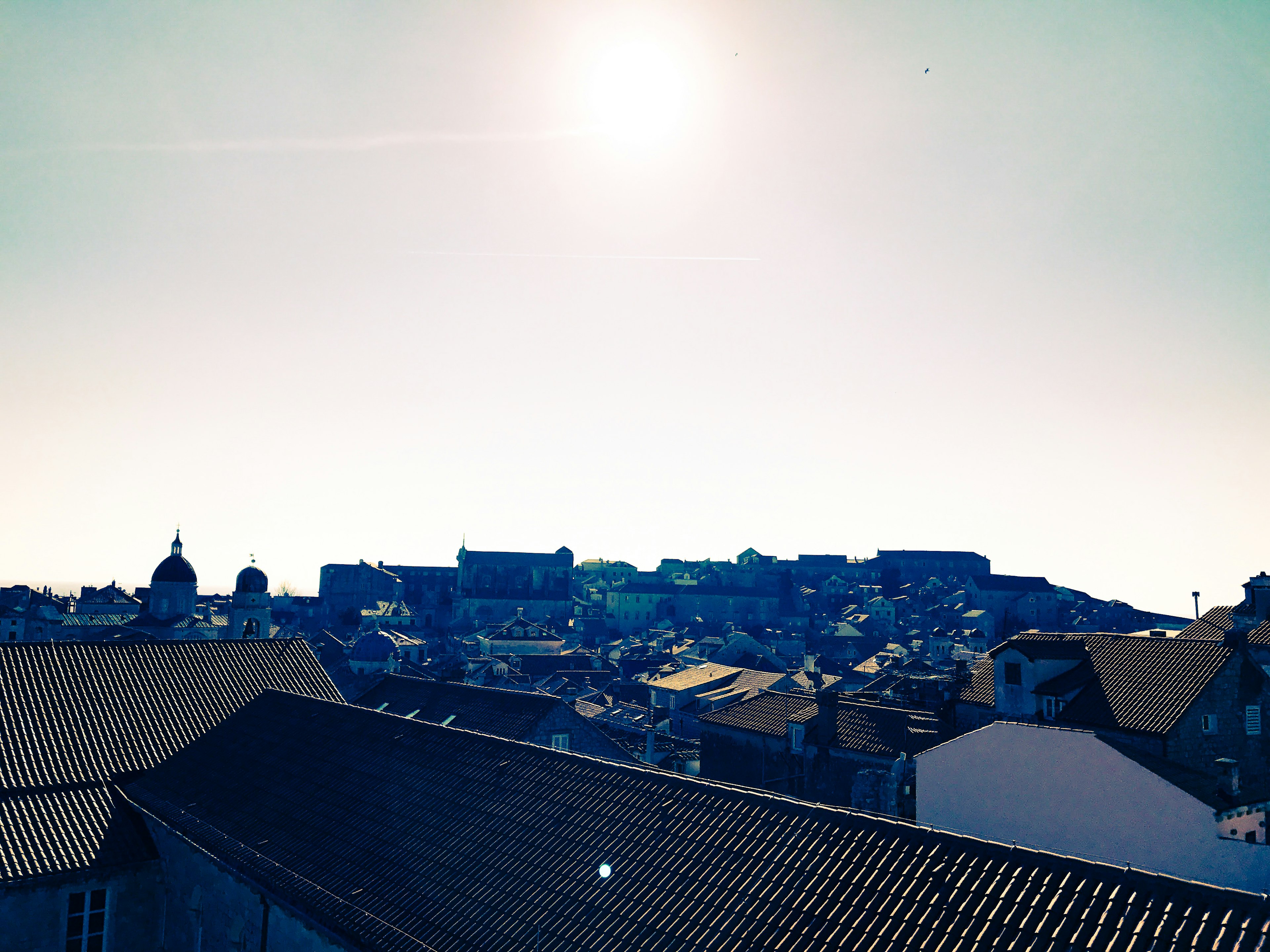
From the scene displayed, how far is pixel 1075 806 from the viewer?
20.7m

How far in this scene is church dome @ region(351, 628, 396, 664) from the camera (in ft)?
222

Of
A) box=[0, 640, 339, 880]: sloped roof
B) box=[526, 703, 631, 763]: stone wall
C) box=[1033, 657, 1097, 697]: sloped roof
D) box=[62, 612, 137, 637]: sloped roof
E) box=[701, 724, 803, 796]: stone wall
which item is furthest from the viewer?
box=[62, 612, 137, 637]: sloped roof

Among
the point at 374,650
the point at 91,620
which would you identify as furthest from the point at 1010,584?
the point at 91,620

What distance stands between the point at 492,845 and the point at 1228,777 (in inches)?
823

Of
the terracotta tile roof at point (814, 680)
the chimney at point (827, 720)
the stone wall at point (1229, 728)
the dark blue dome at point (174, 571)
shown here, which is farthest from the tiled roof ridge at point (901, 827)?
the dark blue dome at point (174, 571)

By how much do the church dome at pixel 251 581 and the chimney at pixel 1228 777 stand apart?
6740 centimetres

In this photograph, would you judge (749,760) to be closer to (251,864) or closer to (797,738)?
(797,738)

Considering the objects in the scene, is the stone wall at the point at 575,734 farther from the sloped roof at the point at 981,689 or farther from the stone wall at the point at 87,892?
the sloped roof at the point at 981,689

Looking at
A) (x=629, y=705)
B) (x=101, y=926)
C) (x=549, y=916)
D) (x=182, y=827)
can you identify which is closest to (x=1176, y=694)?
(x=549, y=916)

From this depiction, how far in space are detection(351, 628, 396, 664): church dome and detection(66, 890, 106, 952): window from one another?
50041 millimetres

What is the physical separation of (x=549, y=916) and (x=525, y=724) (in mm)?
17057

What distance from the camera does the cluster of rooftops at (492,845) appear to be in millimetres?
9258

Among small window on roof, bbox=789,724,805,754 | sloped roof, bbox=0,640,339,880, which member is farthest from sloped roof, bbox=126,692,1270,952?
small window on roof, bbox=789,724,805,754

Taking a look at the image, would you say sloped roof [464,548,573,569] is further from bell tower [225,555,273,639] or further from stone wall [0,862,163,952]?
stone wall [0,862,163,952]
